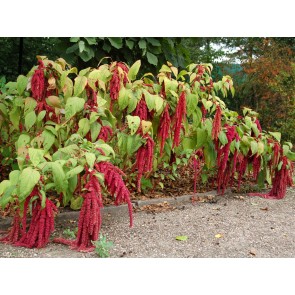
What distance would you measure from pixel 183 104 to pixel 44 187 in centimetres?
127

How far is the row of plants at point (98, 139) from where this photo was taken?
97.3 inches

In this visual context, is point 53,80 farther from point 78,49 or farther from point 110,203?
point 78,49

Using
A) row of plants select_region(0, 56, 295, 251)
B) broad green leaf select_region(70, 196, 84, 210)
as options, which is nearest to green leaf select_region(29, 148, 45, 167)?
row of plants select_region(0, 56, 295, 251)

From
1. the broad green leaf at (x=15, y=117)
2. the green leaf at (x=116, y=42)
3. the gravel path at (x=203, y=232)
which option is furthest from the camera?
the green leaf at (x=116, y=42)

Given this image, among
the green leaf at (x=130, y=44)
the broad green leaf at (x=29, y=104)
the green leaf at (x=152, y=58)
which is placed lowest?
the broad green leaf at (x=29, y=104)

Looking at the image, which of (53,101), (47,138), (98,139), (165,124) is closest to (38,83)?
(53,101)

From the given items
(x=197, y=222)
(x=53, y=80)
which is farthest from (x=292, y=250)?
(x=53, y=80)

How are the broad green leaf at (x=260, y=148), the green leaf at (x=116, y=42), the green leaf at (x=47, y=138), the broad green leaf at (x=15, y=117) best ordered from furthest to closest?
the green leaf at (x=116, y=42), the broad green leaf at (x=260, y=148), the broad green leaf at (x=15, y=117), the green leaf at (x=47, y=138)

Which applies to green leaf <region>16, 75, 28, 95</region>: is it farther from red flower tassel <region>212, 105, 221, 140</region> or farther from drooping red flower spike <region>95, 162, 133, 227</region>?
red flower tassel <region>212, 105, 221, 140</region>

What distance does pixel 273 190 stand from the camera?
4211 millimetres

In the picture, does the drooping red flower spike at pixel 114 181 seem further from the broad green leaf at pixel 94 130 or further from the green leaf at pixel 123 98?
the green leaf at pixel 123 98

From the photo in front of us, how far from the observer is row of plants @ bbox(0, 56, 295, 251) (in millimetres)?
2471

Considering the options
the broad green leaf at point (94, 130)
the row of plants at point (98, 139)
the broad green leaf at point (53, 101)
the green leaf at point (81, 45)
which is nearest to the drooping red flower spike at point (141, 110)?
the row of plants at point (98, 139)

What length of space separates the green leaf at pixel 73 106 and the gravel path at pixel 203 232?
0.80 meters
